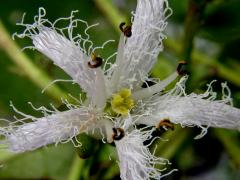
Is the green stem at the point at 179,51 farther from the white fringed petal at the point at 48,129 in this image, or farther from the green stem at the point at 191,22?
the white fringed petal at the point at 48,129

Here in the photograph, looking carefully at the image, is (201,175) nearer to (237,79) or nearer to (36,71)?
(237,79)

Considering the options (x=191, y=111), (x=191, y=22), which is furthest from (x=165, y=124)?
(x=191, y=22)

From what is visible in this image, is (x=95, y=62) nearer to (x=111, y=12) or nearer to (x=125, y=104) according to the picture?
(x=125, y=104)

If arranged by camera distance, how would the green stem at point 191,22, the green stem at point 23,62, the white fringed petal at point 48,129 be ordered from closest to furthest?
the white fringed petal at point 48,129 → the green stem at point 191,22 → the green stem at point 23,62

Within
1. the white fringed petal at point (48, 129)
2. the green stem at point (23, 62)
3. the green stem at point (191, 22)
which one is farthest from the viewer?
the green stem at point (23, 62)

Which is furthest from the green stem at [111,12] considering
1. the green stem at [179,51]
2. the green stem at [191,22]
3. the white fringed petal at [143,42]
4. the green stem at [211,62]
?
the white fringed petal at [143,42]

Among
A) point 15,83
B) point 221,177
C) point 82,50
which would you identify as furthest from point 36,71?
point 221,177

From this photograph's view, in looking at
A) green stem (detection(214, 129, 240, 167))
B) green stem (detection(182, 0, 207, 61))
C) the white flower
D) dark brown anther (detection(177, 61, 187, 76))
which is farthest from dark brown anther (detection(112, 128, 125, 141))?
green stem (detection(214, 129, 240, 167))
